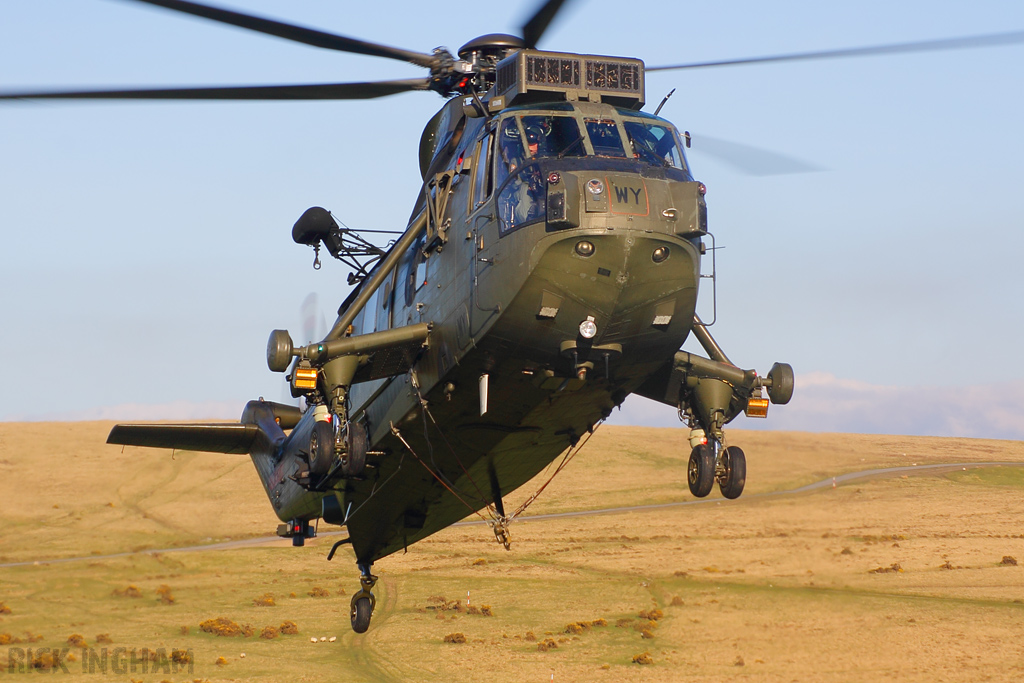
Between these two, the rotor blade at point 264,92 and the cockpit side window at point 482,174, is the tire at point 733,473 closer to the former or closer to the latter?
the cockpit side window at point 482,174

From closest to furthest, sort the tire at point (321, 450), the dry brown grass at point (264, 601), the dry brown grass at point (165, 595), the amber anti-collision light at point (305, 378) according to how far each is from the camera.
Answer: the tire at point (321, 450), the amber anti-collision light at point (305, 378), the dry brown grass at point (264, 601), the dry brown grass at point (165, 595)

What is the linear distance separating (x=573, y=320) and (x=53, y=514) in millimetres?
65416

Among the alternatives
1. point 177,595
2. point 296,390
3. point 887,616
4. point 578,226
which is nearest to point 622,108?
point 578,226

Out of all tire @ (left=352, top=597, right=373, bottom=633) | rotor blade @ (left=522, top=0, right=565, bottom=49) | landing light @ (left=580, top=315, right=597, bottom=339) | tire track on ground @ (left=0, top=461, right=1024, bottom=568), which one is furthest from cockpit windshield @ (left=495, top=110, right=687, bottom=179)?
tire track on ground @ (left=0, top=461, right=1024, bottom=568)

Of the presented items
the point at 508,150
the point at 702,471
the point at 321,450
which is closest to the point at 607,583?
the point at 702,471

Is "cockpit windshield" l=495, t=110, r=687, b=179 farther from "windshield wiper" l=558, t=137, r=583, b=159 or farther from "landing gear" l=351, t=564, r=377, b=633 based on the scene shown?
"landing gear" l=351, t=564, r=377, b=633

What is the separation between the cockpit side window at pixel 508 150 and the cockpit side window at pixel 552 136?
14 cm

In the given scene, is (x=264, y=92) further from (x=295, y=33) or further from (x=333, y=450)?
(x=333, y=450)

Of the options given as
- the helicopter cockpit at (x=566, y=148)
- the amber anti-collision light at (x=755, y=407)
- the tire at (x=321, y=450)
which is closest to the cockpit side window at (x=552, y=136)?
the helicopter cockpit at (x=566, y=148)

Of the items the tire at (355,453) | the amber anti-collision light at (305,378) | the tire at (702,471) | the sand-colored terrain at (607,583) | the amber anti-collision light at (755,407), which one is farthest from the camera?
the sand-colored terrain at (607,583)

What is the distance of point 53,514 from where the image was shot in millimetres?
69312

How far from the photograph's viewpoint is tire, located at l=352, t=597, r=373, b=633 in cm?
2350

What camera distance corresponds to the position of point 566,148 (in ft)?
44.6

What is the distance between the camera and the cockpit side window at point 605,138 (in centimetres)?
1348
